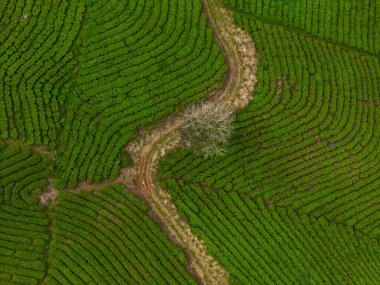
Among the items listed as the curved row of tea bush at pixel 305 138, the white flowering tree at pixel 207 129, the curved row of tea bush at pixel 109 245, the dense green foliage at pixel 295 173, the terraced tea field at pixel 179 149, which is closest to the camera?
the curved row of tea bush at pixel 109 245

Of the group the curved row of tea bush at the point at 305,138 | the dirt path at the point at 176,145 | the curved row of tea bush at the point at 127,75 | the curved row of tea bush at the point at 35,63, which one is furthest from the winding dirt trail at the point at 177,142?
the curved row of tea bush at the point at 35,63

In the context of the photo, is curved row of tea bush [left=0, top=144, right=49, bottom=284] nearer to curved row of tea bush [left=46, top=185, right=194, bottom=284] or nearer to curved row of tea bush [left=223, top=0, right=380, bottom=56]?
curved row of tea bush [left=46, top=185, right=194, bottom=284]

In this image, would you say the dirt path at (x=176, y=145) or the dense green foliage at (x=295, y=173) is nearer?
the dirt path at (x=176, y=145)

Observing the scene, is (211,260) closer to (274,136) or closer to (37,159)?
(274,136)

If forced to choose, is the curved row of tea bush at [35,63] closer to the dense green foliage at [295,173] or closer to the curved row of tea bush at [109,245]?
the curved row of tea bush at [109,245]

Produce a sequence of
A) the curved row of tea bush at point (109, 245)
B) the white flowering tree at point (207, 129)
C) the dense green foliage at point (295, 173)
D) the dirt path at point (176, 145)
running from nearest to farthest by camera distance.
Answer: the curved row of tea bush at point (109, 245) → the white flowering tree at point (207, 129) → the dirt path at point (176, 145) → the dense green foliage at point (295, 173)

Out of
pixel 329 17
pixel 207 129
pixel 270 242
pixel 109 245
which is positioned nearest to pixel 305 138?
pixel 270 242
